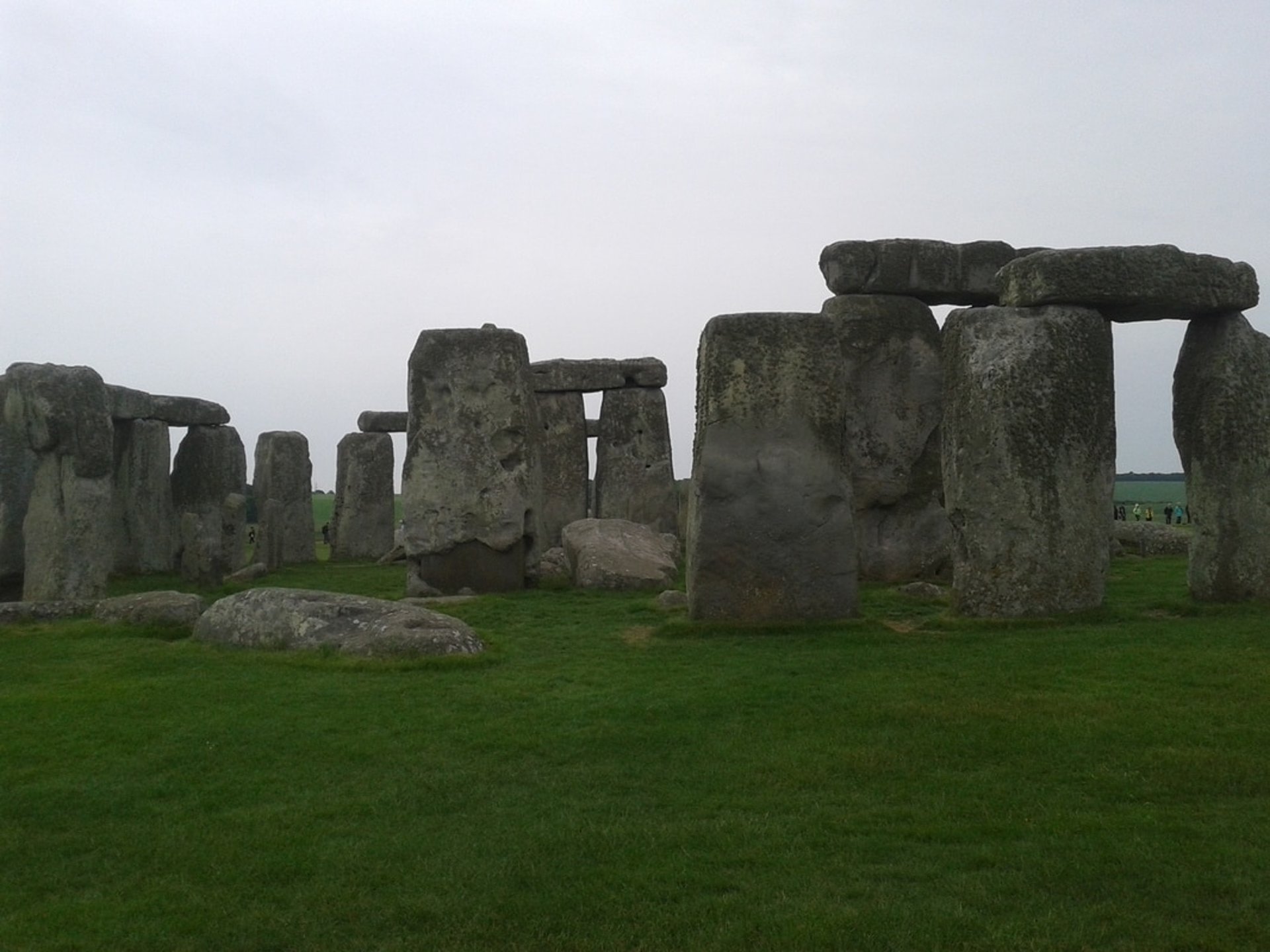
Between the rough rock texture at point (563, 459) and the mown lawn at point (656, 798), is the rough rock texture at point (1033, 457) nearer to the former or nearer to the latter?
the mown lawn at point (656, 798)

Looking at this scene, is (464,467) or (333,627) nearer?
(333,627)

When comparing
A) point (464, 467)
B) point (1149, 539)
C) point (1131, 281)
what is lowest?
point (1149, 539)

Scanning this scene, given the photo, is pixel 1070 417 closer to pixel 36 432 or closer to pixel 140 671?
pixel 140 671

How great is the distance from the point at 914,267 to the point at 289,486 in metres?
11.9

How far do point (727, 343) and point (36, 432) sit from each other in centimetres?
697

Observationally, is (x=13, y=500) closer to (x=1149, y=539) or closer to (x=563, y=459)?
→ (x=563, y=459)

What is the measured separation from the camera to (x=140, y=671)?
28.7 feet

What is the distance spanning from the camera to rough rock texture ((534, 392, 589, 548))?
22.5 meters

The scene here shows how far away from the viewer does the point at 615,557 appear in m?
14.3

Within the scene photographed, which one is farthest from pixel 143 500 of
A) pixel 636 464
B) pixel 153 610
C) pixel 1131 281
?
pixel 1131 281

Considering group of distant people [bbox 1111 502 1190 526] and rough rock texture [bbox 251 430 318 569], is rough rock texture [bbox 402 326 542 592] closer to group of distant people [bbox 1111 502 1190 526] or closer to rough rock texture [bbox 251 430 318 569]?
rough rock texture [bbox 251 430 318 569]

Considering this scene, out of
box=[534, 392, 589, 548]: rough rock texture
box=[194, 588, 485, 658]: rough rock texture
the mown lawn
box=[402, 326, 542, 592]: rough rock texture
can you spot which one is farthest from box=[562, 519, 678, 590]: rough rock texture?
box=[534, 392, 589, 548]: rough rock texture

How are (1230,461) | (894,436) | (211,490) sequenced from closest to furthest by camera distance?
1. (1230,461)
2. (894,436)
3. (211,490)

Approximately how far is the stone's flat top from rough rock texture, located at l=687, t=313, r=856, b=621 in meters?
10.2
